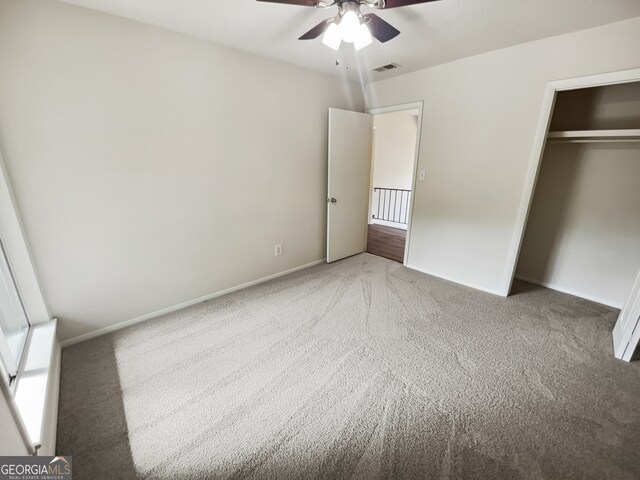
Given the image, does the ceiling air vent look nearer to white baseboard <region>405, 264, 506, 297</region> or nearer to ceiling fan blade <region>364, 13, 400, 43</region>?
ceiling fan blade <region>364, 13, 400, 43</region>

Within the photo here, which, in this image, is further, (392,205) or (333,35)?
(392,205)

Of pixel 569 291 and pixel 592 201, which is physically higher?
pixel 592 201

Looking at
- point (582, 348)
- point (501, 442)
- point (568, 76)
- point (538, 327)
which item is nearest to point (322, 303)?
point (501, 442)

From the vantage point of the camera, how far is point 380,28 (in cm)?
163

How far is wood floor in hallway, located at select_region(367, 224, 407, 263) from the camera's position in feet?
13.9

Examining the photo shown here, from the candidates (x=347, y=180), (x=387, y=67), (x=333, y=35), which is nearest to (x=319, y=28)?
(x=333, y=35)

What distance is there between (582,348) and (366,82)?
3.62 metres

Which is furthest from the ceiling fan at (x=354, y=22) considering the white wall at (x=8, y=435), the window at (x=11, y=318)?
the window at (x=11, y=318)

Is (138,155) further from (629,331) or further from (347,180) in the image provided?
(629,331)

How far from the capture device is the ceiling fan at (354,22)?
1.44 metres

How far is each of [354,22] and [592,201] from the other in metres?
2.95

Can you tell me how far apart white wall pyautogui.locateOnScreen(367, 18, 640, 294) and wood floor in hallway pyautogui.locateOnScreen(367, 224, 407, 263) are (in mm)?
572

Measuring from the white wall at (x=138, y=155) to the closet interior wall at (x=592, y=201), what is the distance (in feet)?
9.02
